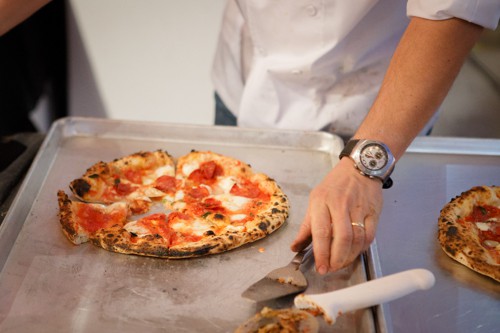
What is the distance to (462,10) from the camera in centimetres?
162

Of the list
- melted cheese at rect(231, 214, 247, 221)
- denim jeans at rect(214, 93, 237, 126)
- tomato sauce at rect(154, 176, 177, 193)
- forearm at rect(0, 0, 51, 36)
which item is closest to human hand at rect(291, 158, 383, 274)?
melted cheese at rect(231, 214, 247, 221)

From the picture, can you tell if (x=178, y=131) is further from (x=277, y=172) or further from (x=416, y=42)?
(x=416, y=42)

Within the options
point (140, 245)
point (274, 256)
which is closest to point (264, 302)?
point (274, 256)

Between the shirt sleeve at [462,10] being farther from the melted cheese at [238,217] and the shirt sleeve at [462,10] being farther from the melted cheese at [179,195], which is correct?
the melted cheese at [179,195]

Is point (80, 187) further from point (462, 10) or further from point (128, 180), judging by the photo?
point (462, 10)

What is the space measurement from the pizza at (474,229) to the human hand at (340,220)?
1.03 feet

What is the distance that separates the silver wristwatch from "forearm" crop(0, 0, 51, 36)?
1.16 m

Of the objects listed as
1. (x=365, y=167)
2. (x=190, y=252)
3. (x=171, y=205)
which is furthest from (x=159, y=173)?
(x=365, y=167)

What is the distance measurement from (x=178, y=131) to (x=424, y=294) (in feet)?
3.52

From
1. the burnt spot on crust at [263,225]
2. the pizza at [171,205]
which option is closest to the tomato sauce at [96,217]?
the pizza at [171,205]

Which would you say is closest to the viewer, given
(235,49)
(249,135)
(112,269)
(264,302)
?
(264,302)

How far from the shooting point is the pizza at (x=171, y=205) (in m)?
1.71

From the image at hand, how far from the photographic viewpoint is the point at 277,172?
2057 mm

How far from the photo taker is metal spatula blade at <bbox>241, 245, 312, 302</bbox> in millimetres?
1513
